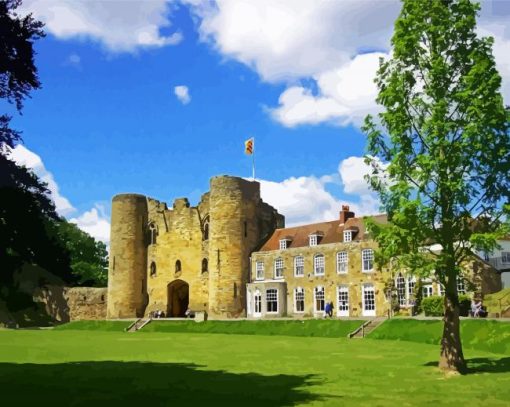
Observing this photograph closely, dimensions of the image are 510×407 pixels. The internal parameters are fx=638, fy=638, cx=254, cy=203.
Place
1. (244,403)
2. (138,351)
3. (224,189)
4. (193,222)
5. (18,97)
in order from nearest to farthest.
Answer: (244,403)
(18,97)
(138,351)
(224,189)
(193,222)

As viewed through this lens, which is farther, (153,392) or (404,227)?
(404,227)

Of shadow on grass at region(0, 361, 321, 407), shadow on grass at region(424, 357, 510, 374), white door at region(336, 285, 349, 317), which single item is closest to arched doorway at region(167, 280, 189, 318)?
white door at region(336, 285, 349, 317)

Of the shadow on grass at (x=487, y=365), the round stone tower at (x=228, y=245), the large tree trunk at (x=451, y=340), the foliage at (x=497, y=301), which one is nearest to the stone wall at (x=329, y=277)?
the round stone tower at (x=228, y=245)

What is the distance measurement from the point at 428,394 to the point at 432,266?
4963mm

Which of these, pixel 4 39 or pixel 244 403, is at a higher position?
pixel 4 39

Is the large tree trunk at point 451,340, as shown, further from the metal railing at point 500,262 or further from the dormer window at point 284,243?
the dormer window at point 284,243

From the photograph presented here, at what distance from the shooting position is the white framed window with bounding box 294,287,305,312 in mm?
51812

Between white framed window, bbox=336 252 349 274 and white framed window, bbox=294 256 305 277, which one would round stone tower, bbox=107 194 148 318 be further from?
white framed window, bbox=336 252 349 274

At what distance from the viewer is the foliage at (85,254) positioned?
83875 millimetres

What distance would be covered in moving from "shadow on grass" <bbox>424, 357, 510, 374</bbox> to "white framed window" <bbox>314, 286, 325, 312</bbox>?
27.6 metres

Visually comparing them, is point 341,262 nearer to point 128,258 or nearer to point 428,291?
point 428,291

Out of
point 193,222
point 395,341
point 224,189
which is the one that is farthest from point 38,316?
point 395,341

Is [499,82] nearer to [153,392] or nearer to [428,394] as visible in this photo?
[428,394]

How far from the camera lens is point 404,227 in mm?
19625
